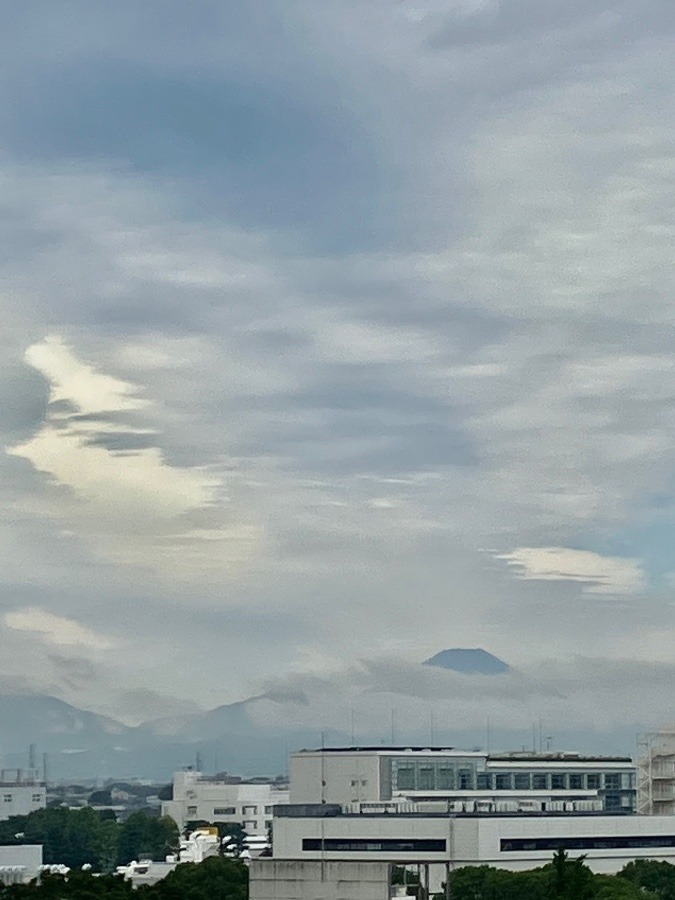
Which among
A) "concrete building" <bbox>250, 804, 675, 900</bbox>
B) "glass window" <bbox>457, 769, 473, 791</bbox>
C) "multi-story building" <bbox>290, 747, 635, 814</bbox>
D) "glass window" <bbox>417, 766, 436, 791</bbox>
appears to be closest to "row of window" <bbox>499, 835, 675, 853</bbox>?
A: "concrete building" <bbox>250, 804, 675, 900</bbox>

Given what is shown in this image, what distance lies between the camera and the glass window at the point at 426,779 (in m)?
155

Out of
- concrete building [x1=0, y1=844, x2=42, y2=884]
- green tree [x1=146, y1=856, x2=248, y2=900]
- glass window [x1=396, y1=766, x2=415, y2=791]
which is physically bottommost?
green tree [x1=146, y1=856, x2=248, y2=900]

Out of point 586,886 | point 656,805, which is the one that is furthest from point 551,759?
point 586,886

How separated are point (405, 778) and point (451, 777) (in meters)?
4.34

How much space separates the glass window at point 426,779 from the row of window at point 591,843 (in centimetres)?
4648

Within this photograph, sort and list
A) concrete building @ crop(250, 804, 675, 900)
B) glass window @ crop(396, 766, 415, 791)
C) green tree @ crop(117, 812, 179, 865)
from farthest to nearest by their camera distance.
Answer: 1. green tree @ crop(117, 812, 179, 865)
2. glass window @ crop(396, 766, 415, 791)
3. concrete building @ crop(250, 804, 675, 900)

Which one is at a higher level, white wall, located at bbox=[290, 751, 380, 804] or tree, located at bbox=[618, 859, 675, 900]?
white wall, located at bbox=[290, 751, 380, 804]

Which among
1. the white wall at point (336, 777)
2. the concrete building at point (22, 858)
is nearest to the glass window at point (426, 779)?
the white wall at point (336, 777)

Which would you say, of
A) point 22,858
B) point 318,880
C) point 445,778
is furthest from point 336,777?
point 318,880

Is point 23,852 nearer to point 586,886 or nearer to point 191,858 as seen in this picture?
point 191,858

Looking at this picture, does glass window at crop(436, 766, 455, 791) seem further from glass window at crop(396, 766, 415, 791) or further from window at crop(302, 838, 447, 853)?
window at crop(302, 838, 447, 853)

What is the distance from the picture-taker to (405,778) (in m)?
154

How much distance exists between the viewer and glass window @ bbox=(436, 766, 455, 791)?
156 m

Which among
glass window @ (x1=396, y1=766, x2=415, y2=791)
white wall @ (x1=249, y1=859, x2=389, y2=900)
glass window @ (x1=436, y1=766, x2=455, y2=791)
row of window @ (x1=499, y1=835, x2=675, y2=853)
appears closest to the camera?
white wall @ (x1=249, y1=859, x2=389, y2=900)
